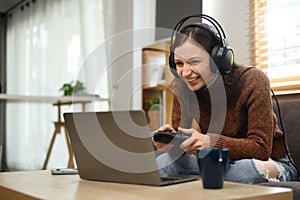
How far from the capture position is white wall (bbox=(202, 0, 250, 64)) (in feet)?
9.94

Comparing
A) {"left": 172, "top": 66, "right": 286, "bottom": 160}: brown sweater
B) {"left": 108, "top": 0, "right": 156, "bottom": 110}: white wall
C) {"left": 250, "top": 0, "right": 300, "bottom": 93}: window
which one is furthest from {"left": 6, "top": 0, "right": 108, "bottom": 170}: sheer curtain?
{"left": 172, "top": 66, "right": 286, "bottom": 160}: brown sweater

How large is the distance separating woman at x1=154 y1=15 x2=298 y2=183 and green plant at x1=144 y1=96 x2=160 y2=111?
80.0 inches

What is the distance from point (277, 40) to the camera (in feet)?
9.40

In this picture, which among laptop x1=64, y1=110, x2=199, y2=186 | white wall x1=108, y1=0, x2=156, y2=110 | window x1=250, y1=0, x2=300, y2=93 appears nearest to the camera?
laptop x1=64, y1=110, x2=199, y2=186

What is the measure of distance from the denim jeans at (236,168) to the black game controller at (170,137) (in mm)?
117

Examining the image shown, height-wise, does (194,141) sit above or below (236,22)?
below

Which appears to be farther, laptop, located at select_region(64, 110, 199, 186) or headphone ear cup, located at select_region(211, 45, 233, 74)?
headphone ear cup, located at select_region(211, 45, 233, 74)

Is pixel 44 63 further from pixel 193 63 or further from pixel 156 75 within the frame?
pixel 193 63

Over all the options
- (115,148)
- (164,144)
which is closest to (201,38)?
(164,144)

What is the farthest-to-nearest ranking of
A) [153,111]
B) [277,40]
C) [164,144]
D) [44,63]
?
[44,63] < [153,111] < [277,40] < [164,144]

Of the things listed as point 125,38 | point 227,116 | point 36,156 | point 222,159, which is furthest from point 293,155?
point 36,156

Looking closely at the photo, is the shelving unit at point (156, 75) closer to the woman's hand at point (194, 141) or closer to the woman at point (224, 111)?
the woman at point (224, 111)

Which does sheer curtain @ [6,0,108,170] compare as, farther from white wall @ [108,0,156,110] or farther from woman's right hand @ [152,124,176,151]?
woman's right hand @ [152,124,176,151]

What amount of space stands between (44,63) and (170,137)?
203 inches
